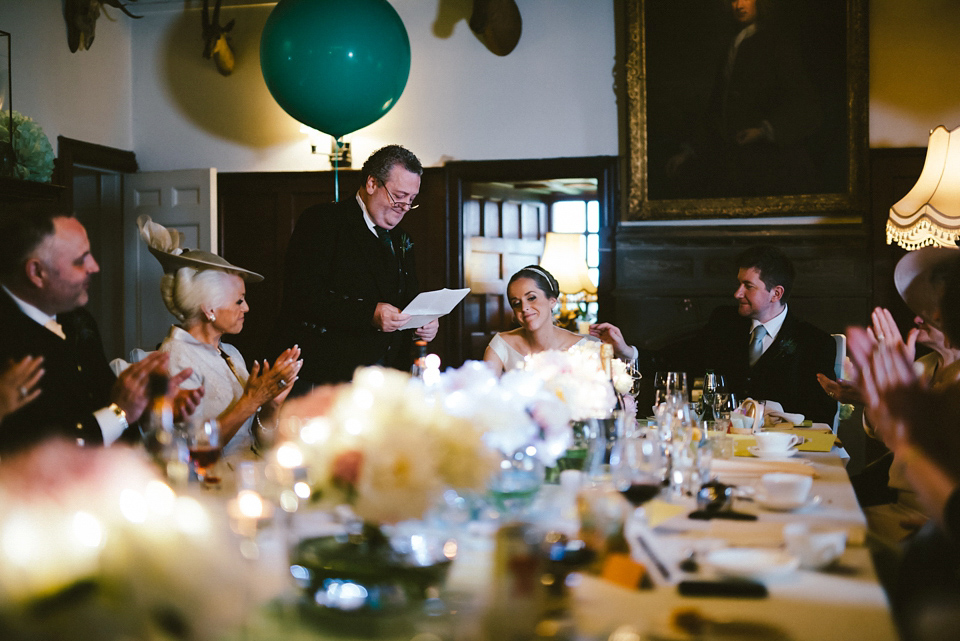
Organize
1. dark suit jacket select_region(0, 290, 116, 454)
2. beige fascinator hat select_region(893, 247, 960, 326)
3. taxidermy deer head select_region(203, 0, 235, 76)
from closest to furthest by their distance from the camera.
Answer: dark suit jacket select_region(0, 290, 116, 454), beige fascinator hat select_region(893, 247, 960, 326), taxidermy deer head select_region(203, 0, 235, 76)

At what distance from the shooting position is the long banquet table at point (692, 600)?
1.08 metres

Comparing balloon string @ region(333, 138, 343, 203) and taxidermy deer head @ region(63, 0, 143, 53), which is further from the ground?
taxidermy deer head @ region(63, 0, 143, 53)

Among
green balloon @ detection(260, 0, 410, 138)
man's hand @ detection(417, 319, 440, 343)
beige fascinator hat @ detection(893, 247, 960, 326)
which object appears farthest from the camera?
green balloon @ detection(260, 0, 410, 138)

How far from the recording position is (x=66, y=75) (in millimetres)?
5645

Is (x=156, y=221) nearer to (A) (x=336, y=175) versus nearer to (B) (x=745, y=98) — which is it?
(A) (x=336, y=175)

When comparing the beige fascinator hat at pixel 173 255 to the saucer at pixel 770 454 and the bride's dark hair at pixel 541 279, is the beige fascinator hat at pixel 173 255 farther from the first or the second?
the saucer at pixel 770 454

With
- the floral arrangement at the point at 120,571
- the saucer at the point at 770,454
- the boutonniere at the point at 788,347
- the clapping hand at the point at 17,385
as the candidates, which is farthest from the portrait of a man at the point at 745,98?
the floral arrangement at the point at 120,571

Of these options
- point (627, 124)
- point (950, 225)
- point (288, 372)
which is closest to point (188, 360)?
point (288, 372)

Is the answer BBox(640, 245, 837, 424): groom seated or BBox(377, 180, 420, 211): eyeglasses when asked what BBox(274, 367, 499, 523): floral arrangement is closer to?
BBox(377, 180, 420, 211): eyeglasses

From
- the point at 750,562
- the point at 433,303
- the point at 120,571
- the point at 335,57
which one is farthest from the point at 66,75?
the point at 750,562

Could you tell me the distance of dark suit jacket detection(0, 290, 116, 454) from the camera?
6.73 ft

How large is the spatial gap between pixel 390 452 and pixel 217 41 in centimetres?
566

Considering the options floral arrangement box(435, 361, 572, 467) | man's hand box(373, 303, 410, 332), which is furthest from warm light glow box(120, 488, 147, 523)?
man's hand box(373, 303, 410, 332)

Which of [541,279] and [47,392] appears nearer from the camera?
[47,392]
